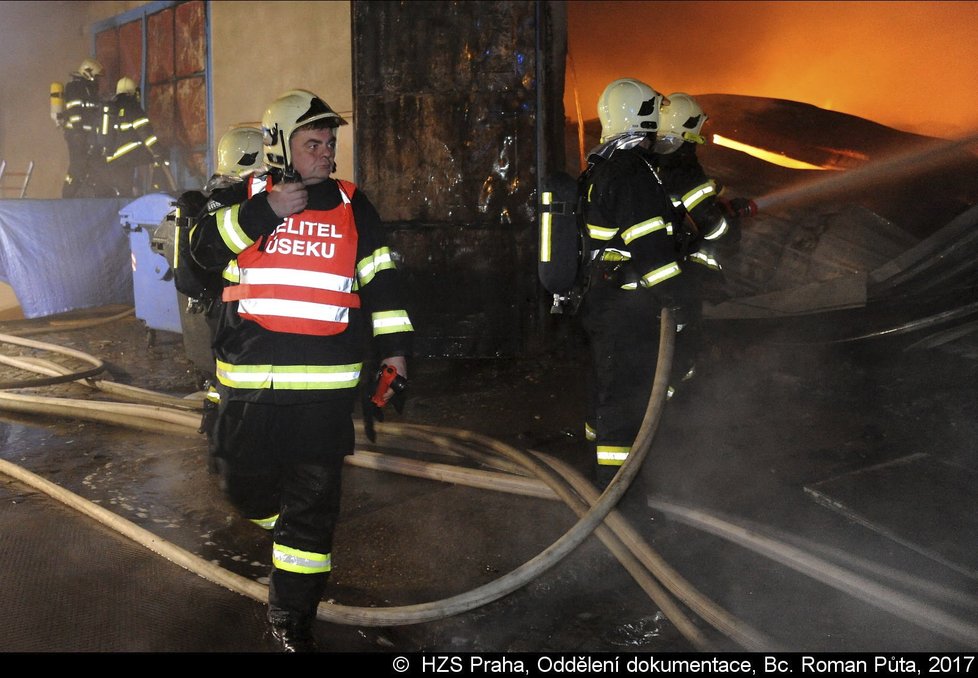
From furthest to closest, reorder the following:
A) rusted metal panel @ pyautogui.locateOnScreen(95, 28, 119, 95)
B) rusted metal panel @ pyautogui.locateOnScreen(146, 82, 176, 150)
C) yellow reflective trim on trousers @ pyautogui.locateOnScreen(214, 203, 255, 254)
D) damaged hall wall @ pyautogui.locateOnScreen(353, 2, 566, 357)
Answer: rusted metal panel @ pyautogui.locateOnScreen(95, 28, 119, 95) → rusted metal panel @ pyautogui.locateOnScreen(146, 82, 176, 150) → damaged hall wall @ pyautogui.locateOnScreen(353, 2, 566, 357) → yellow reflective trim on trousers @ pyautogui.locateOnScreen(214, 203, 255, 254)

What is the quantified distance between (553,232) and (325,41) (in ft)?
17.0

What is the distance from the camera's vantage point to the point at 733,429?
4.83 metres

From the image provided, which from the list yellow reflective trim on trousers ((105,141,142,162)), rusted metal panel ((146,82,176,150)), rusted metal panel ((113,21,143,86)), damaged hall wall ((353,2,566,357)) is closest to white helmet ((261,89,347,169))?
damaged hall wall ((353,2,566,357))

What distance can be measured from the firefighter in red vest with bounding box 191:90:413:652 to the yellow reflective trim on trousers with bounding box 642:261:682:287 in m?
1.26

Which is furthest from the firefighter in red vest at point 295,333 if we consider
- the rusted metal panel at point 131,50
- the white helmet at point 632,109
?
the rusted metal panel at point 131,50

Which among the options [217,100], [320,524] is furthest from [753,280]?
[217,100]

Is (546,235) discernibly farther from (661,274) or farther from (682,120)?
(682,120)

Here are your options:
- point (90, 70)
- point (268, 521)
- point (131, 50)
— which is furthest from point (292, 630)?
point (131, 50)

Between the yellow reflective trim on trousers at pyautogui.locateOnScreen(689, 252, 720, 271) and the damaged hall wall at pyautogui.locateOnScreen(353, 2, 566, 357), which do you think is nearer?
the yellow reflective trim on trousers at pyautogui.locateOnScreen(689, 252, 720, 271)

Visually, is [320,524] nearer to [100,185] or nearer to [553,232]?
[553,232]

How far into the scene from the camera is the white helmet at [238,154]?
14.9 feet

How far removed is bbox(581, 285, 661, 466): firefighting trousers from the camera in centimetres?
359

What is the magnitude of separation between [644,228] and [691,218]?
558 mm

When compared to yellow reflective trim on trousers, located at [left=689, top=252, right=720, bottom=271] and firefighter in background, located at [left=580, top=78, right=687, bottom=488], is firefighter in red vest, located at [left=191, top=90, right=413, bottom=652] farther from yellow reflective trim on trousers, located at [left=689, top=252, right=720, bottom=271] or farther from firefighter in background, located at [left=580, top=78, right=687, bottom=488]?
yellow reflective trim on trousers, located at [left=689, top=252, right=720, bottom=271]
